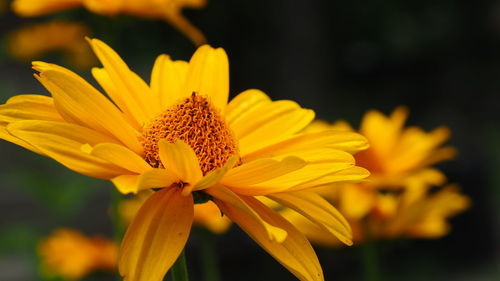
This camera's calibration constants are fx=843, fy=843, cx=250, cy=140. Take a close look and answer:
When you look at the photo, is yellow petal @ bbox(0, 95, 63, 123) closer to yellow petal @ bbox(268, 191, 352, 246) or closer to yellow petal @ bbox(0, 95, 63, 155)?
yellow petal @ bbox(0, 95, 63, 155)

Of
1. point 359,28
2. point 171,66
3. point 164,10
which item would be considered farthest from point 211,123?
point 359,28

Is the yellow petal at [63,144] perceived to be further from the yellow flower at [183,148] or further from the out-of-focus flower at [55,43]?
the out-of-focus flower at [55,43]

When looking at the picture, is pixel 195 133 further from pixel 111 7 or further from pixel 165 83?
pixel 111 7

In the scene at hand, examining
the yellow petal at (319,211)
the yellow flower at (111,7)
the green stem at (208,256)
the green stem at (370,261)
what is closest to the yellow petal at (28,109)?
the yellow petal at (319,211)

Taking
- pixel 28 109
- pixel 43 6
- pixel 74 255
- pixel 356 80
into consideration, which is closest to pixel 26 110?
pixel 28 109

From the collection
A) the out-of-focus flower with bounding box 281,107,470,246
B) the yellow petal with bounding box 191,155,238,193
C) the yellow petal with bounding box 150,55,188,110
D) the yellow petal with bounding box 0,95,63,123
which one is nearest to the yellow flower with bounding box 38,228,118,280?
the out-of-focus flower with bounding box 281,107,470,246

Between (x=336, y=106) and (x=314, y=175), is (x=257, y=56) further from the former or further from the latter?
(x=314, y=175)

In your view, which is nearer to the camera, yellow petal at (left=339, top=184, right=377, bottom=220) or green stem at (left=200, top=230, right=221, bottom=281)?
yellow petal at (left=339, top=184, right=377, bottom=220)
